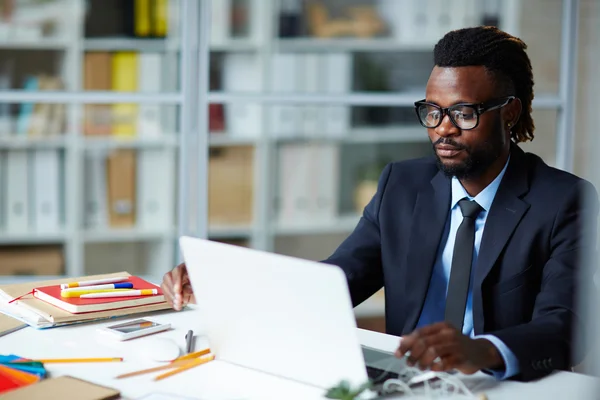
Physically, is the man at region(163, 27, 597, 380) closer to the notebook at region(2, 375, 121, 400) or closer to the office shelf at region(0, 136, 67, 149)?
the notebook at region(2, 375, 121, 400)

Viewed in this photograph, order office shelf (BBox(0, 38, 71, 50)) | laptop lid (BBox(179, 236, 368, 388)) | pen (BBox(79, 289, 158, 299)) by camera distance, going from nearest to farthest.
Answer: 1. laptop lid (BBox(179, 236, 368, 388))
2. pen (BBox(79, 289, 158, 299))
3. office shelf (BBox(0, 38, 71, 50))

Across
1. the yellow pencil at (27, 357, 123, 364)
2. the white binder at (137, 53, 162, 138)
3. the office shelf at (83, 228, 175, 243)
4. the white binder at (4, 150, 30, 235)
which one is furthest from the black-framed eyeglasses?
the white binder at (4, 150, 30, 235)

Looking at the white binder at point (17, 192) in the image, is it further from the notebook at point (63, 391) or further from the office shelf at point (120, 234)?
the notebook at point (63, 391)

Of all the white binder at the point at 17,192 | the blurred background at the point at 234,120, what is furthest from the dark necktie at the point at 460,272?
the white binder at the point at 17,192

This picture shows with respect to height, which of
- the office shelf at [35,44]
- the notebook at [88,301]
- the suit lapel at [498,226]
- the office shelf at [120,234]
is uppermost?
the office shelf at [35,44]

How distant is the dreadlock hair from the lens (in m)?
1.81

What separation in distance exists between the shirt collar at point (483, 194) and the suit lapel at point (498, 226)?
0.02m

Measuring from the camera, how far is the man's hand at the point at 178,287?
5.41 ft

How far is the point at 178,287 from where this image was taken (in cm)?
164

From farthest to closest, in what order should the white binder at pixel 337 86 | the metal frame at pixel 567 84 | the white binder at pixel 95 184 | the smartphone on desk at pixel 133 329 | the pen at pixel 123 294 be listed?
the white binder at pixel 337 86 < the white binder at pixel 95 184 < the metal frame at pixel 567 84 < the pen at pixel 123 294 < the smartphone on desk at pixel 133 329

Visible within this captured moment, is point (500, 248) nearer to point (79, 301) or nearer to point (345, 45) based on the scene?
point (79, 301)

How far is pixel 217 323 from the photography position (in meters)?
1.40

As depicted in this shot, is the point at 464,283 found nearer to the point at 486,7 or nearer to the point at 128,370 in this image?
the point at 128,370

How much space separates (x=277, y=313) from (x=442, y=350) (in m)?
0.26
